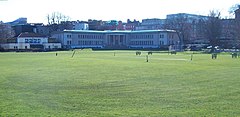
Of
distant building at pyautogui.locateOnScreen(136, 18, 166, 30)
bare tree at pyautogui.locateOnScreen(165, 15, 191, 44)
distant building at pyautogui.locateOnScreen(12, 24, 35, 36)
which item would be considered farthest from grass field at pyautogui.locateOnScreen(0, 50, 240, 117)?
distant building at pyautogui.locateOnScreen(136, 18, 166, 30)

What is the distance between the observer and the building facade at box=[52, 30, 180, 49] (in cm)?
11531

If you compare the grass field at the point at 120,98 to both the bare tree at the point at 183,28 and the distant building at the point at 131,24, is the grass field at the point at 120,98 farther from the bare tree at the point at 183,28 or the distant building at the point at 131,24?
the distant building at the point at 131,24

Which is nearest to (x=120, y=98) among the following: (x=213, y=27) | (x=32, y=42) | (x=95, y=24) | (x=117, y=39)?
(x=213, y=27)

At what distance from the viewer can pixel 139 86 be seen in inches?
609

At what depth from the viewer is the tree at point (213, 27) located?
8375 centimetres

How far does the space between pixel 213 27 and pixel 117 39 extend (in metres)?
50.4

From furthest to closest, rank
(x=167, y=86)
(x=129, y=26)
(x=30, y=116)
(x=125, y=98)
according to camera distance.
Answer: (x=129, y=26) < (x=167, y=86) < (x=125, y=98) < (x=30, y=116)

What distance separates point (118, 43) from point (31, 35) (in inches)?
1285

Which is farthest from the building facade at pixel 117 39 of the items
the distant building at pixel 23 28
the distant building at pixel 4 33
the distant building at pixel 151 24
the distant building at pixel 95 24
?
the distant building at pixel 151 24

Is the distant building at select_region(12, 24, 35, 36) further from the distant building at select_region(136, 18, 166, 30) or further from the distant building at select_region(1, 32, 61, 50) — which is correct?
the distant building at select_region(136, 18, 166, 30)

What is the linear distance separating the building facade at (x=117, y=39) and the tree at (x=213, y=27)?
24057mm

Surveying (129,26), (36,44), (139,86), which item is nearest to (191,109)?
(139,86)

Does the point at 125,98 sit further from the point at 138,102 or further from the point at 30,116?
the point at 30,116

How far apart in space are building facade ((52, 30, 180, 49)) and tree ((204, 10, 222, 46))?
2406 cm
